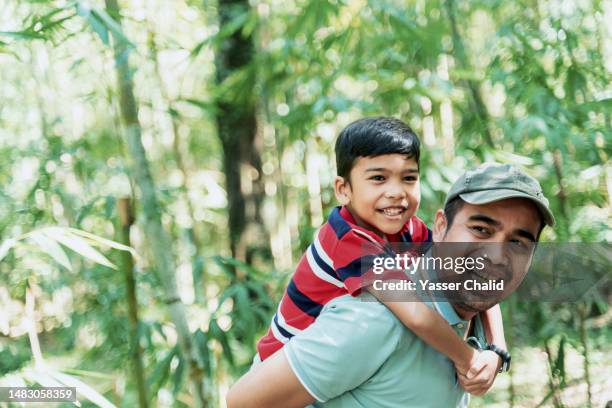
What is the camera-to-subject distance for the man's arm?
984mm

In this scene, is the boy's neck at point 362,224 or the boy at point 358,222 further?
the boy's neck at point 362,224

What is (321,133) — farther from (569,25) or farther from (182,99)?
(569,25)

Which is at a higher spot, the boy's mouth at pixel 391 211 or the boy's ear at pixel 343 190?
the boy's ear at pixel 343 190

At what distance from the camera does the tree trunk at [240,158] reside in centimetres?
297

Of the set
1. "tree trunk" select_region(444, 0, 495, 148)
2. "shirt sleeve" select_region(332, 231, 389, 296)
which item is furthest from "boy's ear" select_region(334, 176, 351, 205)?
"tree trunk" select_region(444, 0, 495, 148)

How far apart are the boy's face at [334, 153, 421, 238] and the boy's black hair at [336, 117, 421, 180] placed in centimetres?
1

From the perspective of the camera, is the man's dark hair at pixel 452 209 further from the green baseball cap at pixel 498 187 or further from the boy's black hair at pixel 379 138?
the boy's black hair at pixel 379 138

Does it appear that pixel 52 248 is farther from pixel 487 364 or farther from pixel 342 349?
pixel 487 364

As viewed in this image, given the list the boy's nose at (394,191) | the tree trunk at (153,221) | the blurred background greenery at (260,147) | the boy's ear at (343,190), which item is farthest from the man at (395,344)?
the tree trunk at (153,221)

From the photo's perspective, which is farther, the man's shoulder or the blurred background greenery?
the blurred background greenery

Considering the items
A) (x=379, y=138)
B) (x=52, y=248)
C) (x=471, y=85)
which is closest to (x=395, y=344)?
(x=379, y=138)

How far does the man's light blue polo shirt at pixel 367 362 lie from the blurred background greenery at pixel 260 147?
63 centimetres

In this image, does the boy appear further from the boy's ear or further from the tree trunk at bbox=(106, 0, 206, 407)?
the tree trunk at bbox=(106, 0, 206, 407)

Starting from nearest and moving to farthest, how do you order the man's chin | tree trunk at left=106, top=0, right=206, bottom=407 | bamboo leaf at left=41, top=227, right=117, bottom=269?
the man's chin
bamboo leaf at left=41, top=227, right=117, bottom=269
tree trunk at left=106, top=0, right=206, bottom=407
